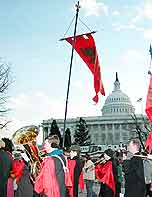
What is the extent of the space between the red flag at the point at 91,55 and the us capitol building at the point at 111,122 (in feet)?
363

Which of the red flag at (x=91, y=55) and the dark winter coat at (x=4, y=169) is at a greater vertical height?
the red flag at (x=91, y=55)

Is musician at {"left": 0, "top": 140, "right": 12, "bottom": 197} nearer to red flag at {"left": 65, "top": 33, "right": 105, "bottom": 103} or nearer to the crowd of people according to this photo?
the crowd of people

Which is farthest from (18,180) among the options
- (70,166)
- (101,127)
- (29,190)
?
(101,127)

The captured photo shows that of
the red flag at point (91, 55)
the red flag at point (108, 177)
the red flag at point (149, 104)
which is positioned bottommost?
the red flag at point (108, 177)

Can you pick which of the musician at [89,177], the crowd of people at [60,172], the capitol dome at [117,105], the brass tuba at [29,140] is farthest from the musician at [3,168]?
the capitol dome at [117,105]

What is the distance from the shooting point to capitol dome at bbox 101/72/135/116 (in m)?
126

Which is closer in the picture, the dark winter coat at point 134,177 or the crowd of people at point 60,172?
the crowd of people at point 60,172

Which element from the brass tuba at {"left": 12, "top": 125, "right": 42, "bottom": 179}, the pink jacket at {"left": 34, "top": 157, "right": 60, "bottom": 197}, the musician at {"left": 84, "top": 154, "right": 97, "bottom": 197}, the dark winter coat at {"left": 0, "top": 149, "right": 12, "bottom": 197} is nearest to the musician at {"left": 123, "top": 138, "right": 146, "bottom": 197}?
the brass tuba at {"left": 12, "top": 125, "right": 42, "bottom": 179}

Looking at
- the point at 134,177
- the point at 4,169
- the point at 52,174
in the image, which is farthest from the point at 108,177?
the point at 52,174

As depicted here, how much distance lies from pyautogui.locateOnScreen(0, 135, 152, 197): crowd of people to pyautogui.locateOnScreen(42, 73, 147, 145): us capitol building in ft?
365

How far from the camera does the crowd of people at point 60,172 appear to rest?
7.32 meters

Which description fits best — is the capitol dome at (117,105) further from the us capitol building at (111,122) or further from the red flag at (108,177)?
the red flag at (108,177)

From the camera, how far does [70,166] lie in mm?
11406

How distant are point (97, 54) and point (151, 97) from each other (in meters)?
3.98
